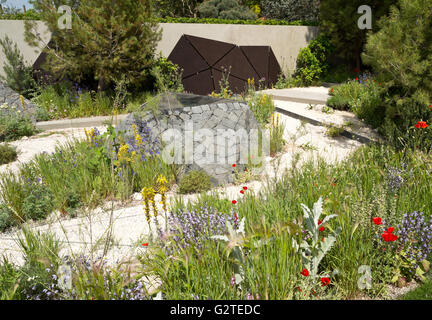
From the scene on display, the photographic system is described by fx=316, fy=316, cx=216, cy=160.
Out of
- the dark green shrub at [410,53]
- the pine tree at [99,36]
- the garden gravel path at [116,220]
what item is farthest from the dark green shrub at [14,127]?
the dark green shrub at [410,53]

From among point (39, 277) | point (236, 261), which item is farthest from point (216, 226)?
point (39, 277)

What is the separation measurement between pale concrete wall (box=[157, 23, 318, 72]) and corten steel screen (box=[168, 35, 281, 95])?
90 centimetres

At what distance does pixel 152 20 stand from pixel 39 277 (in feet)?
21.8

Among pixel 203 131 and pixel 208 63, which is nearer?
pixel 203 131

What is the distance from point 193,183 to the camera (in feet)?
12.5

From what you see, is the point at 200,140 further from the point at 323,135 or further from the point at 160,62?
the point at 160,62

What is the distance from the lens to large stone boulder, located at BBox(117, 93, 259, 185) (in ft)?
14.0

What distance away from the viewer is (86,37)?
640 cm

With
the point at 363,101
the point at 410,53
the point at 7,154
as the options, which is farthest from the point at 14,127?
the point at 363,101

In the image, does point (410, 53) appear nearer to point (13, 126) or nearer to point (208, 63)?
point (208, 63)

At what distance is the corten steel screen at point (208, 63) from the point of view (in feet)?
27.9

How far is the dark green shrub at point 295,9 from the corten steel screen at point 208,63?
6982 millimetres

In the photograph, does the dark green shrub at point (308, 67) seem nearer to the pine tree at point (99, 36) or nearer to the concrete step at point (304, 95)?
the concrete step at point (304, 95)

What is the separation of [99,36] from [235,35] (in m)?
5.01
